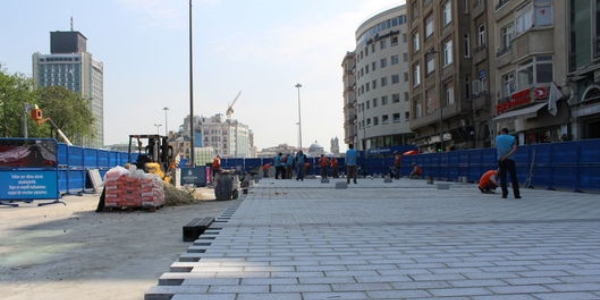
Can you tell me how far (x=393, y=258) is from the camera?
17.5 ft

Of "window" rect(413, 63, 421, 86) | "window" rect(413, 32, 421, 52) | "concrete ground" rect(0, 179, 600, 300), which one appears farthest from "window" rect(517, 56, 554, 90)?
"window" rect(413, 32, 421, 52)

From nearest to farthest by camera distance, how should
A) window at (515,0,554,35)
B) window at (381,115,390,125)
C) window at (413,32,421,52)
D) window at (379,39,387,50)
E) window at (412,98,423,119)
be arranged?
window at (515,0,554,35) < window at (412,98,423,119) < window at (413,32,421,52) < window at (381,115,390,125) < window at (379,39,387,50)

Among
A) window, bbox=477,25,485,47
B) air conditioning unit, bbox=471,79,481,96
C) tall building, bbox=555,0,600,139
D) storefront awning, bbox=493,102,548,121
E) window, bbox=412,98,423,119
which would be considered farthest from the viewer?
window, bbox=412,98,423,119

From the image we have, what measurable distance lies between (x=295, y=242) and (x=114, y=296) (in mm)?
2318

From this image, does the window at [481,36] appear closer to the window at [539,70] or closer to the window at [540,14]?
the window at [540,14]

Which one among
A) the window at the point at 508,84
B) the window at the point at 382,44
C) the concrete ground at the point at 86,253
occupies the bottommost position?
the concrete ground at the point at 86,253

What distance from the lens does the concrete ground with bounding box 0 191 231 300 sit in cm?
516

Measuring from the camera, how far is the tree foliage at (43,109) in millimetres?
52031

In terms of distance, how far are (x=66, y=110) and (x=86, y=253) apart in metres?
58.4

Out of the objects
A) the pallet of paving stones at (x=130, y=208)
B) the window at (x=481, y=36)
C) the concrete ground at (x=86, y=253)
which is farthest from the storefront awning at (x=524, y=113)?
the pallet of paving stones at (x=130, y=208)

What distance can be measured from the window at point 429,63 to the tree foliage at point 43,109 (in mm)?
33800

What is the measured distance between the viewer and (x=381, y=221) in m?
8.62

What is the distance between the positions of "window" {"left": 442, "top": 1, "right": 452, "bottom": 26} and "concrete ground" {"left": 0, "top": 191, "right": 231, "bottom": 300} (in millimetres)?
33175

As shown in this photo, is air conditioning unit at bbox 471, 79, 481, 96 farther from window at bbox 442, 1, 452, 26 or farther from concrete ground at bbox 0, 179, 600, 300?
concrete ground at bbox 0, 179, 600, 300
